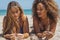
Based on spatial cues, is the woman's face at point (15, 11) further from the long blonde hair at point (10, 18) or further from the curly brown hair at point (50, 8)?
the curly brown hair at point (50, 8)

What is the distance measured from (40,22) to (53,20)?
22cm

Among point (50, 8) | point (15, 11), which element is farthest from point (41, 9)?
point (15, 11)

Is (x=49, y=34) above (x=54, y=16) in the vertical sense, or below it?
below

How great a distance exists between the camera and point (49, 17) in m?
3.23

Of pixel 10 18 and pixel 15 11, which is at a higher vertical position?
pixel 15 11

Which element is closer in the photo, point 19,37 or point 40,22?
point 19,37

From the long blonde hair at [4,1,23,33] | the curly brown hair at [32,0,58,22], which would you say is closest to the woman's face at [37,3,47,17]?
the curly brown hair at [32,0,58,22]

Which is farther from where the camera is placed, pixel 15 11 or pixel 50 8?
pixel 50 8

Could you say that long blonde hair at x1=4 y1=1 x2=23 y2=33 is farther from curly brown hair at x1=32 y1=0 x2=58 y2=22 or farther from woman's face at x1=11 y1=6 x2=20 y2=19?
curly brown hair at x1=32 y1=0 x2=58 y2=22

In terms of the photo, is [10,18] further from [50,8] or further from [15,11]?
[50,8]

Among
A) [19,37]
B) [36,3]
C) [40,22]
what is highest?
[36,3]

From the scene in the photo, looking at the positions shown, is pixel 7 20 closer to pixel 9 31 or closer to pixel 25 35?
pixel 9 31

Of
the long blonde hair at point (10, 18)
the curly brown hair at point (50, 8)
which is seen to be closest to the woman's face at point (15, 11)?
the long blonde hair at point (10, 18)

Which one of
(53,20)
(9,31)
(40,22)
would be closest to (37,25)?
(40,22)
